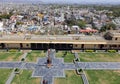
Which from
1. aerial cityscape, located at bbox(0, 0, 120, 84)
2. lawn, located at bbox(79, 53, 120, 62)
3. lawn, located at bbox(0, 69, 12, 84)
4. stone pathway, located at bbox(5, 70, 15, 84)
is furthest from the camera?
lawn, located at bbox(79, 53, 120, 62)

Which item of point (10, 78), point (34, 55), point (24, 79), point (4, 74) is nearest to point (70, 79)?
point (24, 79)

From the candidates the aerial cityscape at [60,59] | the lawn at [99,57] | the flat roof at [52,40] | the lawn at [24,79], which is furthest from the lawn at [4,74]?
the lawn at [99,57]

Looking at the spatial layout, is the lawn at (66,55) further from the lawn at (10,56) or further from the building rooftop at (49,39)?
the lawn at (10,56)

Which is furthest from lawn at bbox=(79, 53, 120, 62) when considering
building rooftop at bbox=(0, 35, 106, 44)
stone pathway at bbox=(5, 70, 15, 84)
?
stone pathway at bbox=(5, 70, 15, 84)

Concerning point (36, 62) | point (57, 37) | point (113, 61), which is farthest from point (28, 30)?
point (113, 61)

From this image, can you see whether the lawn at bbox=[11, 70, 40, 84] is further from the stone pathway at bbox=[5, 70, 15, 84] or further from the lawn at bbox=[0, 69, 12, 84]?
the lawn at bbox=[0, 69, 12, 84]

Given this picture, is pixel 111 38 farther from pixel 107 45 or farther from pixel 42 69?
pixel 42 69

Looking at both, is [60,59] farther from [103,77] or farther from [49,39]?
[103,77]
